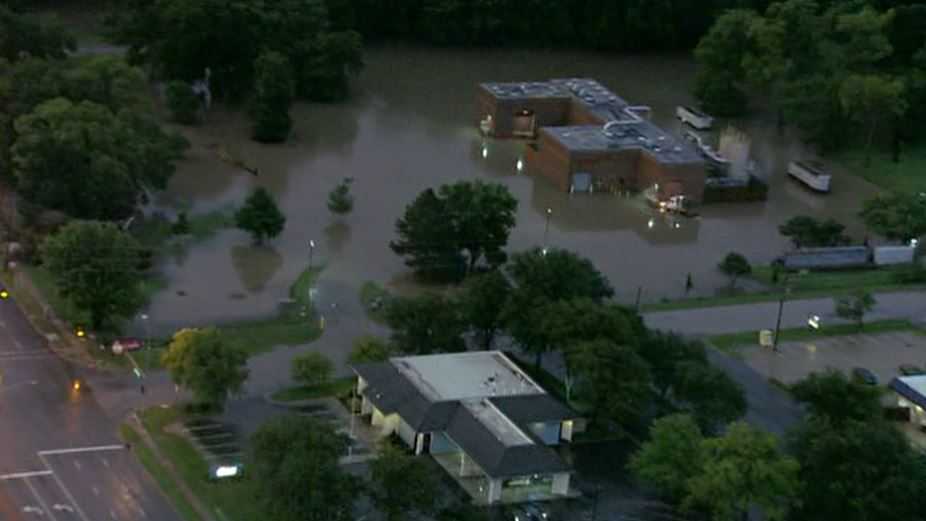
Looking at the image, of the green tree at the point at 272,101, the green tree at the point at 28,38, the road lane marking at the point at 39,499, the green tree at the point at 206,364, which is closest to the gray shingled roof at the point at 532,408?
the green tree at the point at 206,364

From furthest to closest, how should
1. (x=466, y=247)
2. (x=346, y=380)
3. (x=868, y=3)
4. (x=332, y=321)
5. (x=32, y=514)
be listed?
(x=868, y=3)
(x=466, y=247)
(x=332, y=321)
(x=346, y=380)
(x=32, y=514)

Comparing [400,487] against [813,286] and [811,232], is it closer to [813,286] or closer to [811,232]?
[813,286]

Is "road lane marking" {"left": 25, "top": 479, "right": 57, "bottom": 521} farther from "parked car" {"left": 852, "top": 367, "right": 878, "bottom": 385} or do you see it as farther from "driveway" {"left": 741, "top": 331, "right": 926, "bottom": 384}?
"driveway" {"left": 741, "top": 331, "right": 926, "bottom": 384}

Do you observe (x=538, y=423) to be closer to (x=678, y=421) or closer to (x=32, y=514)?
(x=678, y=421)

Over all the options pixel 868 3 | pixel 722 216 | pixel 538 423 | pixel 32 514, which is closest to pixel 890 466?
pixel 538 423

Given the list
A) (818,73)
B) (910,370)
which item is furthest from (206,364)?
(818,73)

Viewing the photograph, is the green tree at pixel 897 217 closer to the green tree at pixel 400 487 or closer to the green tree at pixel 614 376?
the green tree at pixel 614 376
